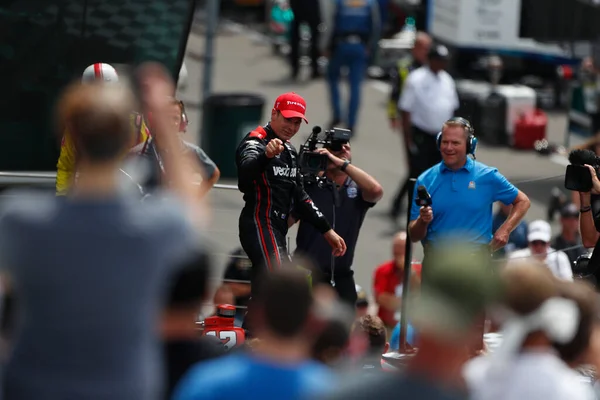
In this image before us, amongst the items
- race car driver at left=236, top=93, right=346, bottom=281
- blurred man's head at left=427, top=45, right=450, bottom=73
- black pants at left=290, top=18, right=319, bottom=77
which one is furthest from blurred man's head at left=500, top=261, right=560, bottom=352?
black pants at left=290, top=18, right=319, bottom=77

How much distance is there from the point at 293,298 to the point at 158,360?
0.54 meters

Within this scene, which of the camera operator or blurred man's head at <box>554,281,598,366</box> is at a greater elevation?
blurred man's head at <box>554,281,598,366</box>

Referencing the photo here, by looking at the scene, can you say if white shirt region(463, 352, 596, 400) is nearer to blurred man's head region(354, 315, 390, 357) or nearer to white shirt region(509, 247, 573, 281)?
blurred man's head region(354, 315, 390, 357)

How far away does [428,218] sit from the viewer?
809cm

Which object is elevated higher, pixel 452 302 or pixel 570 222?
pixel 452 302

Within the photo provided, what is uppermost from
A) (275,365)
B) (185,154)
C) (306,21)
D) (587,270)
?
(306,21)

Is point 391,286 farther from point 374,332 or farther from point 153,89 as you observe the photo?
point 153,89

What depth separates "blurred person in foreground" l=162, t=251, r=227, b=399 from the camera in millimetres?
→ 4484

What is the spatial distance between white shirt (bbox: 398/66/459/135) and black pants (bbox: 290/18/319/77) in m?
6.03

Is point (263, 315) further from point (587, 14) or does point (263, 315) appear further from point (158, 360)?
point (587, 14)

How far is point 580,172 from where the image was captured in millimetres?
8203

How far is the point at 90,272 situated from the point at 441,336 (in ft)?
3.35

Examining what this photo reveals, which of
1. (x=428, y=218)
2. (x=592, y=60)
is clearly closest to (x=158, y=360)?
(x=428, y=218)

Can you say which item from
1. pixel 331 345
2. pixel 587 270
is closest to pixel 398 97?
pixel 587 270
